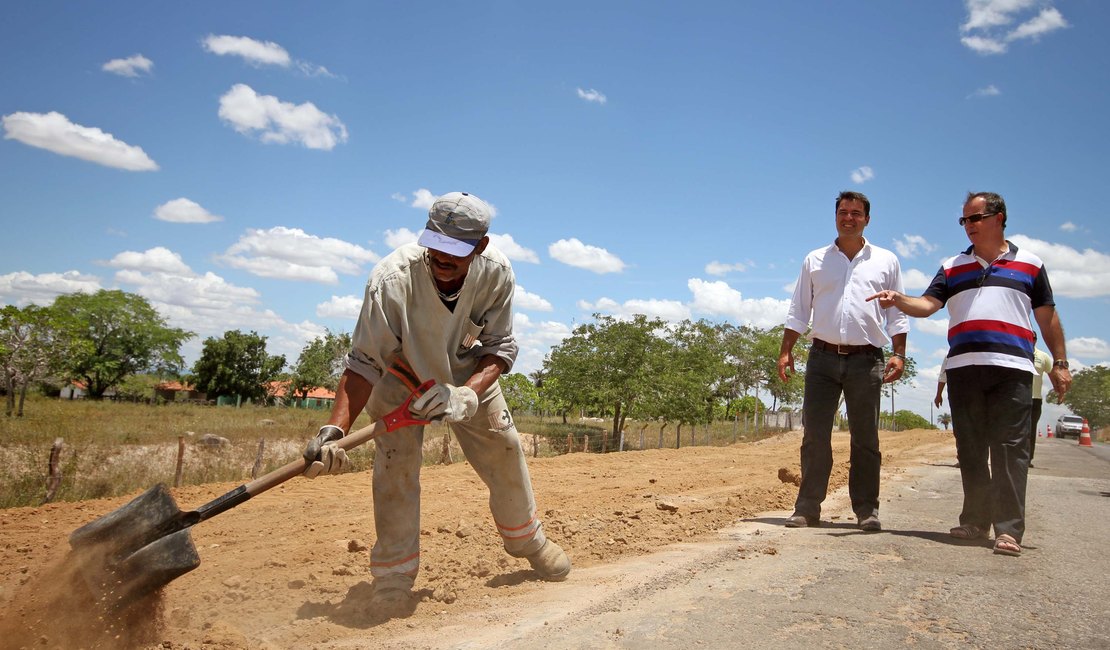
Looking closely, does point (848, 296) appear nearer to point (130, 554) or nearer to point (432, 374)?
point (432, 374)

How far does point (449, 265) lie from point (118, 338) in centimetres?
6278

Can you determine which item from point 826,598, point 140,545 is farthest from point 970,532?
point 140,545

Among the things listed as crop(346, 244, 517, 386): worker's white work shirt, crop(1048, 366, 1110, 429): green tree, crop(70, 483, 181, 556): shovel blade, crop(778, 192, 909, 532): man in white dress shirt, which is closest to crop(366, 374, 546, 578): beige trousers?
crop(346, 244, 517, 386): worker's white work shirt

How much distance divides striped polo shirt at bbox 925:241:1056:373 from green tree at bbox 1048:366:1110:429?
95.7 m

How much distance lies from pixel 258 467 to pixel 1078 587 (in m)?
11.0

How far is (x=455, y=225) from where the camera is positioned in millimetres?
3104

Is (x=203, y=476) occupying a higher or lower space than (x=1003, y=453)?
lower

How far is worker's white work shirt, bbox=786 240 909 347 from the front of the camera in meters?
4.74

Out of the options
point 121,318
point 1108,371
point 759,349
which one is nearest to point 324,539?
point 759,349

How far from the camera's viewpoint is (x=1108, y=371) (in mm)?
94750

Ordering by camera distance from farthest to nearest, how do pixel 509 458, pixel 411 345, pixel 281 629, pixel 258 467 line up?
1. pixel 258 467
2. pixel 509 458
3. pixel 411 345
4. pixel 281 629

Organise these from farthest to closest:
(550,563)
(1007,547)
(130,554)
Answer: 1. (1007,547)
2. (550,563)
3. (130,554)

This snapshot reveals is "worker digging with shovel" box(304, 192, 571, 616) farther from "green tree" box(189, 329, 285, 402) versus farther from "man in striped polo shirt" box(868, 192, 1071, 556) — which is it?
"green tree" box(189, 329, 285, 402)

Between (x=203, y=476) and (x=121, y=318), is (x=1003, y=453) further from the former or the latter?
(x=121, y=318)
